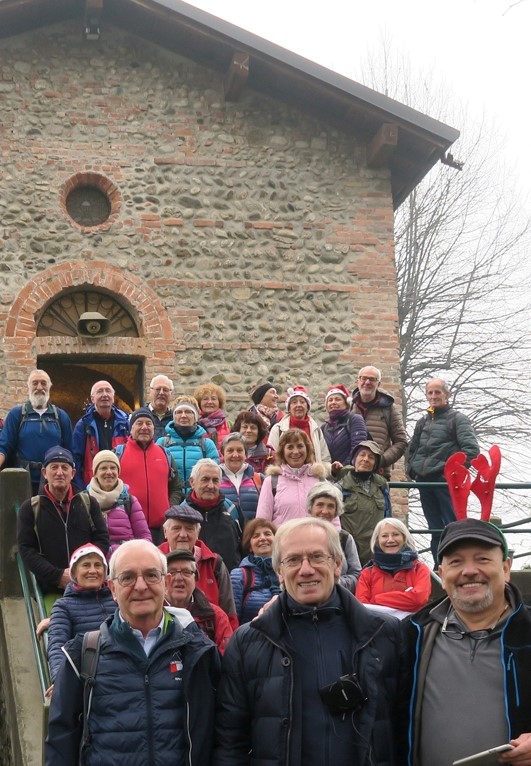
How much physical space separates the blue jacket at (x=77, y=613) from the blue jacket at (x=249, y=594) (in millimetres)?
1006

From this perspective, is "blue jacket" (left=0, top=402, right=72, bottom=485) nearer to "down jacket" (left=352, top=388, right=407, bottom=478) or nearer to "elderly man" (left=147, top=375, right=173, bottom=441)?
"elderly man" (left=147, top=375, right=173, bottom=441)

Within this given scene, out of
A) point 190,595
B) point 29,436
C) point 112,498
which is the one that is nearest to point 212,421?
point 29,436

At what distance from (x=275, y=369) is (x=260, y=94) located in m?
3.35

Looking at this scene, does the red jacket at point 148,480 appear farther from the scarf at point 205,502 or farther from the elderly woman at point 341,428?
the elderly woman at point 341,428

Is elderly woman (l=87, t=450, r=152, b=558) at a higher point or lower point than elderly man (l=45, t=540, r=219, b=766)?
higher

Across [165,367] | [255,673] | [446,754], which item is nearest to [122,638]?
[255,673]

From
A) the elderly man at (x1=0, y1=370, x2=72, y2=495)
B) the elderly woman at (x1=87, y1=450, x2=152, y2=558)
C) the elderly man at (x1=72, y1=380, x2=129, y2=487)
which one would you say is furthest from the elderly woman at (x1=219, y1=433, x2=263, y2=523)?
the elderly man at (x1=0, y1=370, x2=72, y2=495)

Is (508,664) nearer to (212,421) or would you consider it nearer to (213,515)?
(213,515)

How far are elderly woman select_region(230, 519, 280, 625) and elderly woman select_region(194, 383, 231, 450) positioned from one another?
2451mm

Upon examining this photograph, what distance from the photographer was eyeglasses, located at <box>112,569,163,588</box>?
406 cm

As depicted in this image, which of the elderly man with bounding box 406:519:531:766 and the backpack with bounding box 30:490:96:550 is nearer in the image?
the elderly man with bounding box 406:519:531:766

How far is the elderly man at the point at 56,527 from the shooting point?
6.80 m

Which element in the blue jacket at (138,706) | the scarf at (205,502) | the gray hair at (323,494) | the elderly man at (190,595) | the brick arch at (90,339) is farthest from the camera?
the brick arch at (90,339)

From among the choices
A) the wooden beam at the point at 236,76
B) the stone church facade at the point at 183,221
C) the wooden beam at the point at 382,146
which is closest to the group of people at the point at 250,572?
the stone church facade at the point at 183,221
